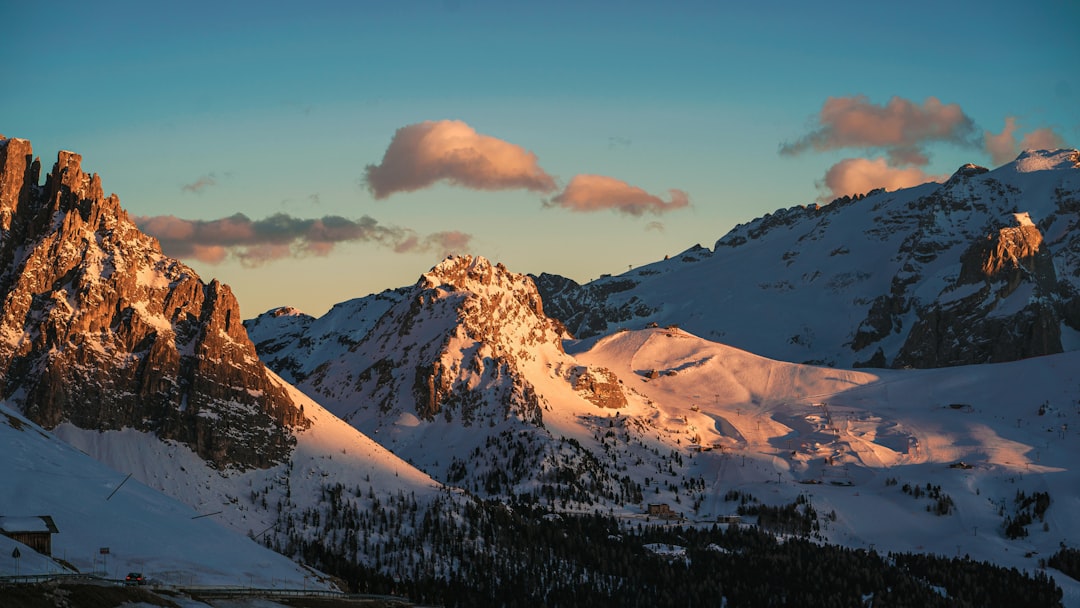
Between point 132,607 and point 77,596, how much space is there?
8.14 meters

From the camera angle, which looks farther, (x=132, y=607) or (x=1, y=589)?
(x=132, y=607)

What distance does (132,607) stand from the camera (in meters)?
200

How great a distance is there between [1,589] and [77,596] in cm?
1130

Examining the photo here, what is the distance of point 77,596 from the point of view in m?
194

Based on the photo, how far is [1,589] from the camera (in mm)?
184500

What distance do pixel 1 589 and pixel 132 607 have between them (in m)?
19.4
